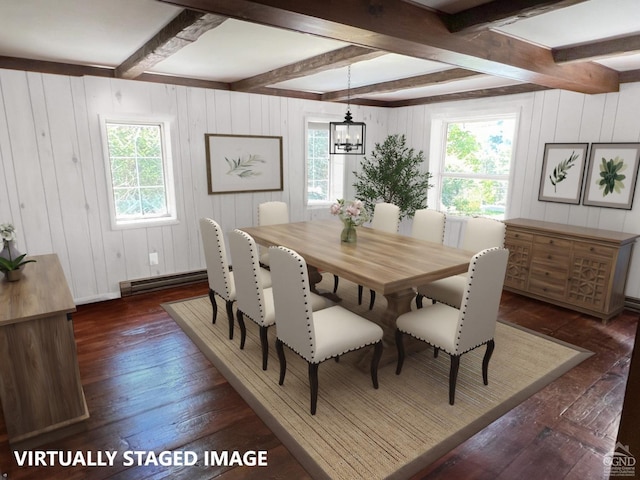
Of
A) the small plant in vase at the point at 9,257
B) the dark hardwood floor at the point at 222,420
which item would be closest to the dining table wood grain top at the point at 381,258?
the dark hardwood floor at the point at 222,420

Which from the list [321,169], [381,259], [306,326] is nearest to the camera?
[306,326]

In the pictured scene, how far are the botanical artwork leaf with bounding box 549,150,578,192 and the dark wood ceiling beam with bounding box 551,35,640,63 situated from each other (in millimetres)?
1518

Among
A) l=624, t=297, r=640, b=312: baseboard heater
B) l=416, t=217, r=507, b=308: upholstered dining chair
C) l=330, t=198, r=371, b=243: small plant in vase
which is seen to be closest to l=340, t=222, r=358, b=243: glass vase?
l=330, t=198, r=371, b=243: small plant in vase

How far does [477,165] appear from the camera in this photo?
5.12 m

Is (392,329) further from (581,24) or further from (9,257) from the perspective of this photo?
(9,257)

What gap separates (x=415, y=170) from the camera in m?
5.66

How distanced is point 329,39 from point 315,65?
94cm

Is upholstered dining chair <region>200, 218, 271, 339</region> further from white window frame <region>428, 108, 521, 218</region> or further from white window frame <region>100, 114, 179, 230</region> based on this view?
white window frame <region>428, 108, 521, 218</region>

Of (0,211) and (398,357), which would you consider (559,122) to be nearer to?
(398,357)

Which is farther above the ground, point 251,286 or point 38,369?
point 251,286

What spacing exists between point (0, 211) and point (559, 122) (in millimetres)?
5517

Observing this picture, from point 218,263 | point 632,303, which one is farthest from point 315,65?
point 632,303

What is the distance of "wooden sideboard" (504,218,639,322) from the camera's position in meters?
3.54

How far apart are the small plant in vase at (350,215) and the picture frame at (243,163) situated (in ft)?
5.85
